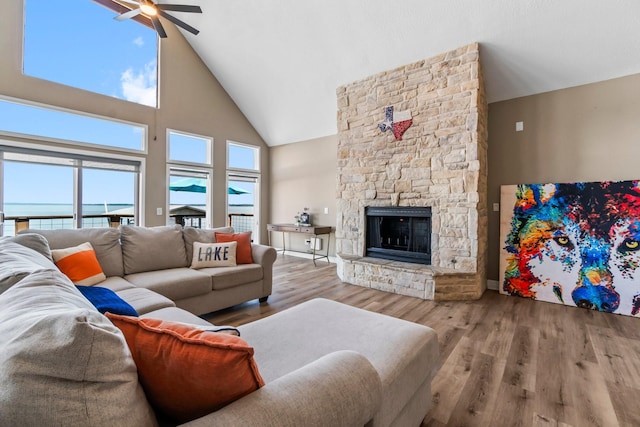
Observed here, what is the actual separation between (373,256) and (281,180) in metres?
3.34

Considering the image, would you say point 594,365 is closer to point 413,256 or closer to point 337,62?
point 413,256

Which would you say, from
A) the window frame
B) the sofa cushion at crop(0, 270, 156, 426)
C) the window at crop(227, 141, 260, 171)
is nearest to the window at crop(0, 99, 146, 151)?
the window frame

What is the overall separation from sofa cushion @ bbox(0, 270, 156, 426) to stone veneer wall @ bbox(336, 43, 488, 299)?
345 cm

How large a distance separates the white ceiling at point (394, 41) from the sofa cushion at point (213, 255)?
326 cm

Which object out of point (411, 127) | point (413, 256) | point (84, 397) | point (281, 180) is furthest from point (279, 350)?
point (281, 180)

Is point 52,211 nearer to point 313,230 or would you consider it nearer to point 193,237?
point 193,237

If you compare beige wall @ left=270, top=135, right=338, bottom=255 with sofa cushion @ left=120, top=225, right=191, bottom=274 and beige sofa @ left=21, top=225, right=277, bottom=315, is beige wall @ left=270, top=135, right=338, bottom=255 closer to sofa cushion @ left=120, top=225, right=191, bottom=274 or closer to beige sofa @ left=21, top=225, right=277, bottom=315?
beige sofa @ left=21, top=225, right=277, bottom=315

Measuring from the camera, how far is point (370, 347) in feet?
4.52

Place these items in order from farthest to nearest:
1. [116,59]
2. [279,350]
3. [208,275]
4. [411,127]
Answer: [116,59] → [411,127] → [208,275] → [279,350]

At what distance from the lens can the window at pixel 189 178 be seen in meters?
5.60

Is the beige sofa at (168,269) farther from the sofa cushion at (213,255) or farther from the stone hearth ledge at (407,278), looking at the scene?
the stone hearth ledge at (407,278)

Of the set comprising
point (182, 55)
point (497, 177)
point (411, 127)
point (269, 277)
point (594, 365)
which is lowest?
point (594, 365)

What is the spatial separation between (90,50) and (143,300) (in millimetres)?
4920

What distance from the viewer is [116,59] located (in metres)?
5.00
